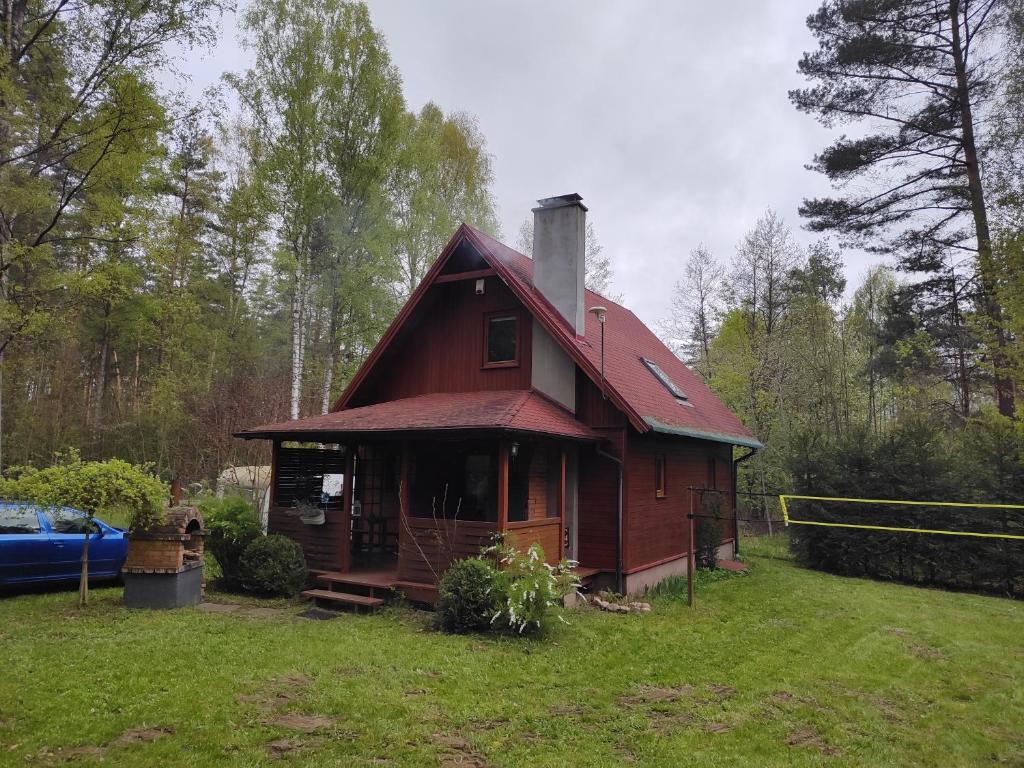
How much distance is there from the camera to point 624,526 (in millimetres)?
10430

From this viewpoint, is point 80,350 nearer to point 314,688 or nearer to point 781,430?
point 314,688

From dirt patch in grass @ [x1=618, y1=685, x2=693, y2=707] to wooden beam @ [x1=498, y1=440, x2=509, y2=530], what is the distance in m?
2.91

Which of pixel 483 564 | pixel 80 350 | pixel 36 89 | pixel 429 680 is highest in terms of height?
pixel 36 89

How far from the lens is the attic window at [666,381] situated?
13.9m

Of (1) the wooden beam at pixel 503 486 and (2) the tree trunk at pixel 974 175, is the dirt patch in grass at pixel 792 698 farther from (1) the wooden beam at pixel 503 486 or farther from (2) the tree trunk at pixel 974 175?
(2) the tree trunk at pixel 974 175

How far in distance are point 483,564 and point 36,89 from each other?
11.3m

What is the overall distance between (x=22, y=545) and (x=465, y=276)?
7.89 metres

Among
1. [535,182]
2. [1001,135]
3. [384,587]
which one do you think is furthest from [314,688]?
[535,182]

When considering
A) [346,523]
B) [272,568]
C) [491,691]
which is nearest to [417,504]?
[346,523]

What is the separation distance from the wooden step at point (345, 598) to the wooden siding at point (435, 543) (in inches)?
20.0

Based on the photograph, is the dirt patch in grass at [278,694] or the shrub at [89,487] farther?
the shrub at [89,487]

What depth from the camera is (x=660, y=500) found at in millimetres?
12070

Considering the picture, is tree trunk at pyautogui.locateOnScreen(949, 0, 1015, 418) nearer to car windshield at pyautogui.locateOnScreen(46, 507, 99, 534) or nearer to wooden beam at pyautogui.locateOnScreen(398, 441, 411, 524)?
wooden beam at pyautogui.locateOnScreen(398, 441, 411, 524)

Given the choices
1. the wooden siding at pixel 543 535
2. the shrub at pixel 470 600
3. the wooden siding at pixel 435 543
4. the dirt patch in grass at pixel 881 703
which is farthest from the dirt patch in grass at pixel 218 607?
the dirt patch in grass at pixel 881 703
